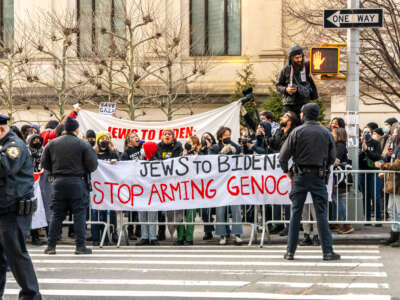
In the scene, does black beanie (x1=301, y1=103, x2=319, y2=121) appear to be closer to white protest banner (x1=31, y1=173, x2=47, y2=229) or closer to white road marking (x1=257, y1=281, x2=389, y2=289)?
white road marking (x1=257, y1=281, x2=389, y2=289)

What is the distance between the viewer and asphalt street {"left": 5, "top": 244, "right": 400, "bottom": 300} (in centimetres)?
873

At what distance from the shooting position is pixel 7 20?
1375 inches

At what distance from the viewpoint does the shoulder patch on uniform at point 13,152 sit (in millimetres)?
7703

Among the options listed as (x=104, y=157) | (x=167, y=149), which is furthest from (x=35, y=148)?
(x=167, y=149)

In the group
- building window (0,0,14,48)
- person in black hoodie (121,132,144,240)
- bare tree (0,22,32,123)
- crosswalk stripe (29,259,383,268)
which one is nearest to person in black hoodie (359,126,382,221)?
crosswalk stripe (29,259,383,268)

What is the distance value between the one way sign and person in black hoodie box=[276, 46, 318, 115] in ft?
3.42

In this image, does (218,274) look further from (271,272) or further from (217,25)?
(217,25)

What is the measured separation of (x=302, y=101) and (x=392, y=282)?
4982mm

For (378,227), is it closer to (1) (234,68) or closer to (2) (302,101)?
(2) (302,101)

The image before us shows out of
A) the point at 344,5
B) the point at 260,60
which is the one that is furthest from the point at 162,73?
the point at 344,5

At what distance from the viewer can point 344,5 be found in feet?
76.7

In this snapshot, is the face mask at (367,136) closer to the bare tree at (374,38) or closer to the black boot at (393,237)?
the black boot at (393,237)

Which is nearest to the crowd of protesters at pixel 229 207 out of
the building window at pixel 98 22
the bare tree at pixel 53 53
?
the bare tree at pixel 53 53

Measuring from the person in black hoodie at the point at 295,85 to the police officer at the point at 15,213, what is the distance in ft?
21.9
